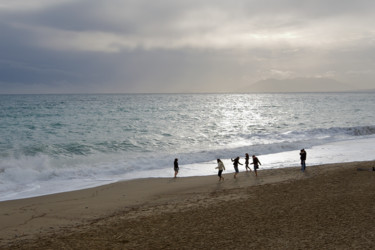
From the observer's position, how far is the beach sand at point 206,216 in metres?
9.10

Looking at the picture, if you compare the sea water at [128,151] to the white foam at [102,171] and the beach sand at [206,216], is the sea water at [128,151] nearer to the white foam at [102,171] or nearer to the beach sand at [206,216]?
the white foam at [102,171]

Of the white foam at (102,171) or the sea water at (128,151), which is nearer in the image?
the white foam at (102,171)

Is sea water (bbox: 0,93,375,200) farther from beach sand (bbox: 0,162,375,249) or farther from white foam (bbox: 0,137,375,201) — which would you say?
beach sand (bbox: 0,162,375,249)

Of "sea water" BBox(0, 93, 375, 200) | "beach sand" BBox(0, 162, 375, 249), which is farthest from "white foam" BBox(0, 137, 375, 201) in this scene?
"beach sand" BBox(0, 162, 375, 249)

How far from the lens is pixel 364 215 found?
10352mm

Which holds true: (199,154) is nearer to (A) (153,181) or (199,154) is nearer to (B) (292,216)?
(A) (153,181)

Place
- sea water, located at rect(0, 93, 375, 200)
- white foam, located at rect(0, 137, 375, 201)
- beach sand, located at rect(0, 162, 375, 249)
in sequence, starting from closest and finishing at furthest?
beach sand, located at rect(0, 162, 375, 249) → white foam, located at rect(0, 137, 375, 201) → sea water, located at rect(0, 93, 375, 200)

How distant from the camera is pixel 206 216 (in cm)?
1120

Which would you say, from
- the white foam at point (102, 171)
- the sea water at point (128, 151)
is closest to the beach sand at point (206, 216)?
the white foam at point (102, 171)

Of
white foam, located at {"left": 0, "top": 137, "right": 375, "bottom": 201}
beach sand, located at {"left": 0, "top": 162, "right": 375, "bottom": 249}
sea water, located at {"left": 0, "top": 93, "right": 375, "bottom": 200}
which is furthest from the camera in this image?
sea water, located at {"left": 0, "top": 93, "right": 375, "bottom": 200}

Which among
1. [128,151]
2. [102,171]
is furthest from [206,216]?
[128,151]

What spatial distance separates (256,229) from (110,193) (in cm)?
814

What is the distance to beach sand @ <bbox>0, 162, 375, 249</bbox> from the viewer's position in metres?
9.10

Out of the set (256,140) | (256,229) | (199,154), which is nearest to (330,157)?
(199,154)
